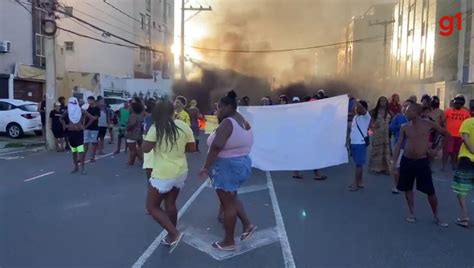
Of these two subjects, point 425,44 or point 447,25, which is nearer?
point 447,25

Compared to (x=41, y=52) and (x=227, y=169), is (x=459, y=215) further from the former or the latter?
(x=41, y=52)

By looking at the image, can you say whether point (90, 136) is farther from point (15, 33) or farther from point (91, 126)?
point (15, 33)

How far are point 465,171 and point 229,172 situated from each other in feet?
9.64

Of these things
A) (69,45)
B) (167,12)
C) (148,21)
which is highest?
(167,12)

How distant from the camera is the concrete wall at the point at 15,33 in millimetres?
22234

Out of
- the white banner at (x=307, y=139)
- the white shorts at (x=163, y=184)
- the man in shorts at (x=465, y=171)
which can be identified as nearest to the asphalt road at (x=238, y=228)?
the man in shorts at (x=465, y=171)

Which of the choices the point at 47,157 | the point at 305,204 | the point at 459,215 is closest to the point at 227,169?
the point at 305,204

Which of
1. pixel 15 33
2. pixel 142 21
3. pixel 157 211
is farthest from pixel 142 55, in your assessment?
pixel 157 211

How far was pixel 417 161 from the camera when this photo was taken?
5.78 metres

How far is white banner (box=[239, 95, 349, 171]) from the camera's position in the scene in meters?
8.66

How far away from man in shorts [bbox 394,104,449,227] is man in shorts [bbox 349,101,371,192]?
2.02 metres

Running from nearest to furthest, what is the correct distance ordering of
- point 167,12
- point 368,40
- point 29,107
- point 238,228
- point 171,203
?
point 171,203 < point 238,228 < point 29,107 < point 167,12 < point 368,40

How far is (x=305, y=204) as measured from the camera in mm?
6793

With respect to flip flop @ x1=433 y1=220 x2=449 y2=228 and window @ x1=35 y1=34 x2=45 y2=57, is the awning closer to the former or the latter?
window @ x1=35 y1=34 x2=45 y2=57
